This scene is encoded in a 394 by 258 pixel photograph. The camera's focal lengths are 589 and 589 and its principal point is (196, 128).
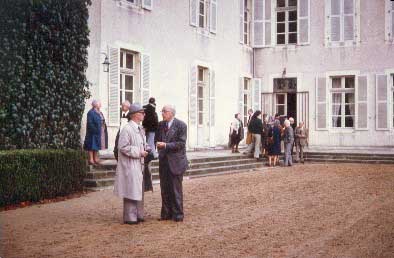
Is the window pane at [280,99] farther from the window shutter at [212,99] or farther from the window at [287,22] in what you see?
the window shutter at [212,99]

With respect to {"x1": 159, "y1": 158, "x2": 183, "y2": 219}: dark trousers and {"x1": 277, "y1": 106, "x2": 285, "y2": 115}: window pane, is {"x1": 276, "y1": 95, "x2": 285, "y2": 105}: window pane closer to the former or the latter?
{"x1": 277, "y1": 106, "x2": 285, "y2": 115}: window pane

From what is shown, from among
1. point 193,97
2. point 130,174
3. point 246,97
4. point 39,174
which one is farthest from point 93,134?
point 246,97

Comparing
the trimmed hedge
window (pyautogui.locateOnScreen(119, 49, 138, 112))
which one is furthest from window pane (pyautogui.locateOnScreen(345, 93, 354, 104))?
the trimmed hedge

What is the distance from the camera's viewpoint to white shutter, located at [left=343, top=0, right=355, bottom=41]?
22047 mm

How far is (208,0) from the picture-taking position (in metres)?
19.6

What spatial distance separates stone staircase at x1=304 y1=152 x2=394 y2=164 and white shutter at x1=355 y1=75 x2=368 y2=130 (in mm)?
2501

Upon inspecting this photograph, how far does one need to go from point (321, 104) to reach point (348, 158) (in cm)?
349

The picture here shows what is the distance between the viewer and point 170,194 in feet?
26.9

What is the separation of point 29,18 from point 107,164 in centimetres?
327

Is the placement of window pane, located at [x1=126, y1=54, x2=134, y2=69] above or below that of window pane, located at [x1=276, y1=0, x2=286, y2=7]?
below

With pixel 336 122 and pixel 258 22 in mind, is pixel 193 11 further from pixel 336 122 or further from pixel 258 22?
pixel 336 122

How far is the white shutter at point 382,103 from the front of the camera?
21.2 meters

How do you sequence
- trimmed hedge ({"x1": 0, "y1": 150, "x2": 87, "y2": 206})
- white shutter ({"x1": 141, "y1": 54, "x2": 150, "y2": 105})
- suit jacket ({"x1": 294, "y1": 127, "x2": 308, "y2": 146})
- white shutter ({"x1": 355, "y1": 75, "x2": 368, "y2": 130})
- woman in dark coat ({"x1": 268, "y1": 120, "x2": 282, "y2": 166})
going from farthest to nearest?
white shutter ({"x1": 355, "y1": 75, "x2": 368, "y2": 130}) < suit jacket ({"x1": 294, "y1": 127, "x2": 308, "y2": 146}) < woman in dark coat ({"x1": 268, "y1": 120, "x2": 282, "y2": 166}) < white shutter ({"x1": 141, "y1": 54, "x2": 150, "y2": 105}) < trimmed hedge ({"x1": 0, "y1": 150, "x2": 87, "y2": 206})

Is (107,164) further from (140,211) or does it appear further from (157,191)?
(140,211)
